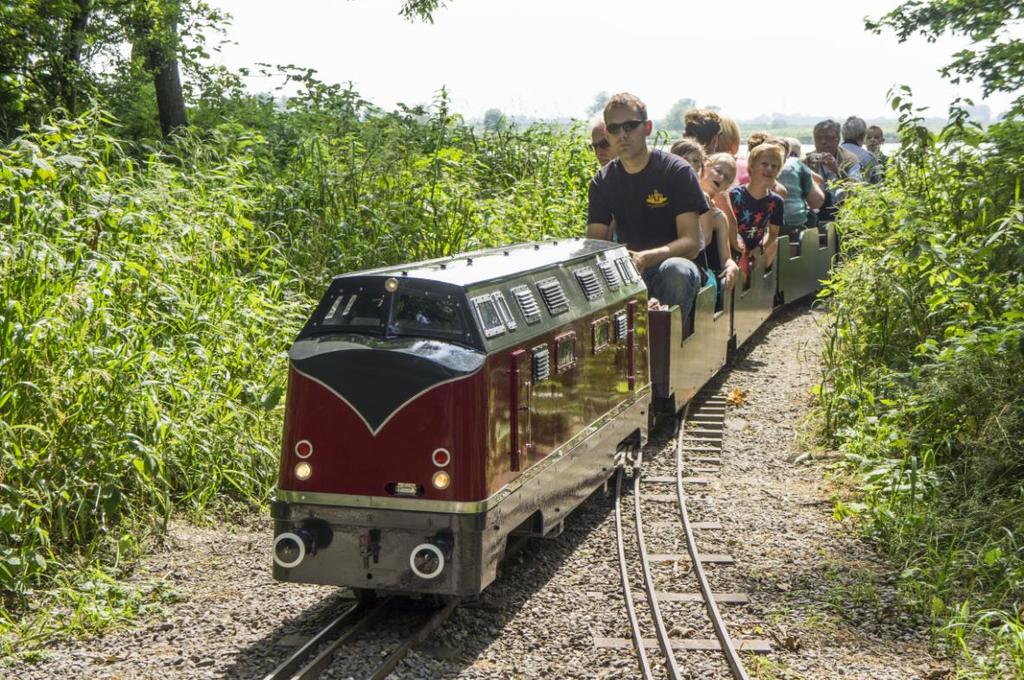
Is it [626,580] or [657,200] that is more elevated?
[657,200]

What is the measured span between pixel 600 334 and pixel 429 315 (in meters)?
2.32

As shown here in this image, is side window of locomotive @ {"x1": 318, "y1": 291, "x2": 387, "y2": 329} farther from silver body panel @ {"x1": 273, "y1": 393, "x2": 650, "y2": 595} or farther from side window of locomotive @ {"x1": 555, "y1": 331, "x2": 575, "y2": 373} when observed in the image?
side window of locomotive @ {"x1": 555, "y1": 331, "x2": 575, "y2": 373}

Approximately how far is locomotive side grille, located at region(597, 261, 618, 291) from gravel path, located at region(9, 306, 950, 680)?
172 cm

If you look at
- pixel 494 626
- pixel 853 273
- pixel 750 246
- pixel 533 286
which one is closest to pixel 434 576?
→ pixel 494 626

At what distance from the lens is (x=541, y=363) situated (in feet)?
25.7

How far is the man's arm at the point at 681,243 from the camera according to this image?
11078 mm

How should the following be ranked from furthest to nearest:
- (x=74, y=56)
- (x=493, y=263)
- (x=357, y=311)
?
1. (x=74, y=56)
2. (x=493, y=263)
3. (x=357, y=311)

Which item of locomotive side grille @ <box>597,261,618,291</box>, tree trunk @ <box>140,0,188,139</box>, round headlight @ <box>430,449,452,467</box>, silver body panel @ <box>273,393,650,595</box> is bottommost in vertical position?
silver body panel @ <box>273,393,650,595</box>

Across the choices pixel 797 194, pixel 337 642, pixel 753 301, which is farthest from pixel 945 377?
pixel 797 194

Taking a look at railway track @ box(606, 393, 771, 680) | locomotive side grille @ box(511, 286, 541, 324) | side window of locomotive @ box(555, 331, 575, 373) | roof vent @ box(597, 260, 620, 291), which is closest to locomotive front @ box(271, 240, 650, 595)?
locomotive side grille @ box(511, 286, 541, 324)

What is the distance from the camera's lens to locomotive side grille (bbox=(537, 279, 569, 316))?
26.8 ft

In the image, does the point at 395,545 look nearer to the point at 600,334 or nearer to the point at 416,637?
the point at 416,637

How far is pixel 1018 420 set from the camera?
8758 mm

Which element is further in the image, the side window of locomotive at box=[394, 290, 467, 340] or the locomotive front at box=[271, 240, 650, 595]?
the side window of locomotive at box=[394, 290, 467, 340]
